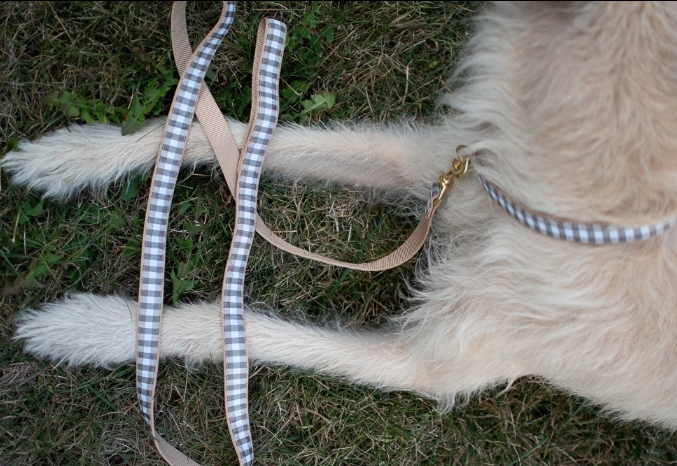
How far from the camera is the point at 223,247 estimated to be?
3070 mm

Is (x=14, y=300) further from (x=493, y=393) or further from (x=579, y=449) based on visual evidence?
(x=579, y=449)

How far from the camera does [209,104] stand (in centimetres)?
283

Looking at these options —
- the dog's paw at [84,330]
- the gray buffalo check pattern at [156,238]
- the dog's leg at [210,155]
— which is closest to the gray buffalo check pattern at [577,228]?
the dog's leg at [210,155]

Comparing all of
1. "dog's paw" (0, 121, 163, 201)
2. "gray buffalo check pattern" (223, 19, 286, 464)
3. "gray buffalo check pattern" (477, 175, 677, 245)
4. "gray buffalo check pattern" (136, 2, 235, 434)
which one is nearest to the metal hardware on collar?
"gray buffalo check pattern" (477, 175, 677, 245)

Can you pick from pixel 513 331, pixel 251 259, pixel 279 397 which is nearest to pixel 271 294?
pixel 251 259

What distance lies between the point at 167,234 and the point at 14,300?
2.75 ft

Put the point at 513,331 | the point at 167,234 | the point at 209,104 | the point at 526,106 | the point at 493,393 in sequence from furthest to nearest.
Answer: the point at 493,393, the point at 167,234, the point at 209,104, the point at 513,331, the point at 526,106

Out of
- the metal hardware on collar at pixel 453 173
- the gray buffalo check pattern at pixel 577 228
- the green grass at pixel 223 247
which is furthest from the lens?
the green grass at pixel 223 247

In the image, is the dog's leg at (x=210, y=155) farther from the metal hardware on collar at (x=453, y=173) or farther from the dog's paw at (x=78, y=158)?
the metal hardware on collar at (x=453, y=173)

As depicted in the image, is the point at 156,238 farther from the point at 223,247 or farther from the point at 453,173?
the point at 453,173

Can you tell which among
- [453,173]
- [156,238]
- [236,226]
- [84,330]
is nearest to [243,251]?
[236,226]

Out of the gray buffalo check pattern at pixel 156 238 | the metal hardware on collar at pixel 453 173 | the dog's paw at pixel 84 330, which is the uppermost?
the metal hardware on collar at pixel 453 173

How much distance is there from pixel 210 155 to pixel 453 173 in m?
1.24

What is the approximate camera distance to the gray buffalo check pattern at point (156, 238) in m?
2.72
